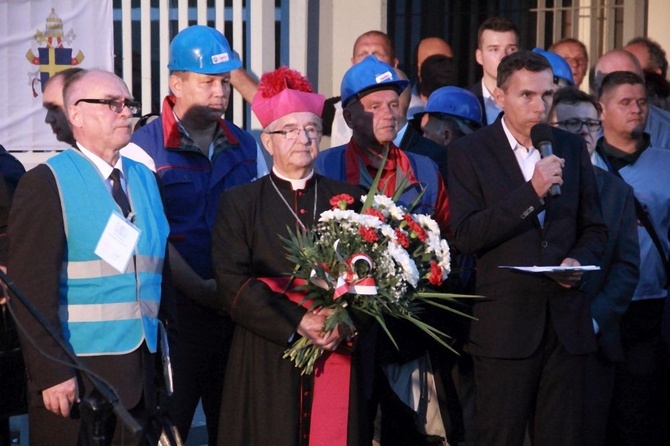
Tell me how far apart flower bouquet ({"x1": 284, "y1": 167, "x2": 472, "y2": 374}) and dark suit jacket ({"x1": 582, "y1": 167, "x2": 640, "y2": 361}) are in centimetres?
123

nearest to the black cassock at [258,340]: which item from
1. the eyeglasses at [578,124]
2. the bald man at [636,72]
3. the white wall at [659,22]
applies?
the eyeglasses at [578,124]

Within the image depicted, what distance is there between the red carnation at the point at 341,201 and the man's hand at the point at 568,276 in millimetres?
976

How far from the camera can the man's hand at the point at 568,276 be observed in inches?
228

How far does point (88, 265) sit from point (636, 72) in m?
4.73

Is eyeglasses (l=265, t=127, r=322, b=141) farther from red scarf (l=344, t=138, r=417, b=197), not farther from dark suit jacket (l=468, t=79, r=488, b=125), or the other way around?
dark suit jacket (l=468, t=79, r=488, b=125)

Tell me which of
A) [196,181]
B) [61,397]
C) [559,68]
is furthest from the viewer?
[559,68]

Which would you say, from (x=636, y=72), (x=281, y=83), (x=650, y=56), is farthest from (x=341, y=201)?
(x=650, y=56)

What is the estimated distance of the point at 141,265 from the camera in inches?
215

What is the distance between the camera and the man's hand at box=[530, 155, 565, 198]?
18.5ft

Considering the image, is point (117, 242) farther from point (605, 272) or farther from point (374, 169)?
point (605, 272)

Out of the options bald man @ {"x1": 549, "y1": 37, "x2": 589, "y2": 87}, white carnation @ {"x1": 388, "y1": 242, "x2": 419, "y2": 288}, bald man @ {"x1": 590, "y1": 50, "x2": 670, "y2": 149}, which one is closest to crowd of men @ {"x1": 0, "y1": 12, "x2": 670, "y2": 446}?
white carnation @ {"x1": 388, "y1": 242, "x2": 419, "y2": 288}

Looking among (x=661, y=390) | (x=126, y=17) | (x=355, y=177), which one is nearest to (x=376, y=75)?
(x=355, y=177)

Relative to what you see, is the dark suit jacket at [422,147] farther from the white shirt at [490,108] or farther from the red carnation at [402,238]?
the red carnation at [402,238]

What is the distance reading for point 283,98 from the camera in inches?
229
